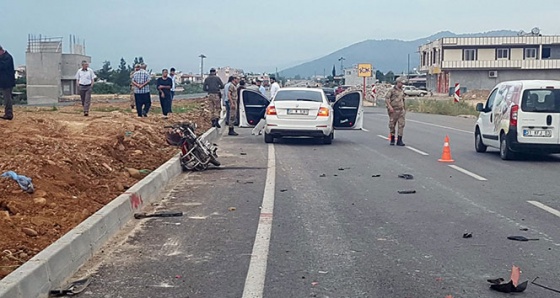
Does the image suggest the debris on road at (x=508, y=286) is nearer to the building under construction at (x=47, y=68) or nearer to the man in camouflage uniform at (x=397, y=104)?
the man in camouflage uniform at (x=397, y=104)

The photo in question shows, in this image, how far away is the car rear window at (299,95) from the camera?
66.6 feet

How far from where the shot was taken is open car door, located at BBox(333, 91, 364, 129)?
21.3 m

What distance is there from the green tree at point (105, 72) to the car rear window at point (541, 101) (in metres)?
77.4

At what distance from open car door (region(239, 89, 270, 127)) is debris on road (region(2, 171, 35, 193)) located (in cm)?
1253

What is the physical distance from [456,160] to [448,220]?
7.45 meters

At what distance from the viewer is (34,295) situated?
5770 millimetres

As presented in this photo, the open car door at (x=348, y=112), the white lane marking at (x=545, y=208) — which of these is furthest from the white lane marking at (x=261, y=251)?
the open car door at (x=348, y=112)

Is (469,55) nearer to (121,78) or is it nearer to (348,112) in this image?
(121,78)

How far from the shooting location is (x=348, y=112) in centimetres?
2139

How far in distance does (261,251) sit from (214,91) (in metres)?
16.5

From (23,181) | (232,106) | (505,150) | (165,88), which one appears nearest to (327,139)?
(232,106)

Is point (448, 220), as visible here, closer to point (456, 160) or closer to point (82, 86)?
point (456, 160)

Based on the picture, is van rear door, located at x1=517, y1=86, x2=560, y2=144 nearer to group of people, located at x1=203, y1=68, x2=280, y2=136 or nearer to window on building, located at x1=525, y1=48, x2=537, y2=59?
group of people, located at x1=203, y1=68, x2=280, y2=136

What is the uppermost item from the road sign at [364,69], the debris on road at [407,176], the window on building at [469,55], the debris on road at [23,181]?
the window on building at [469,55]
